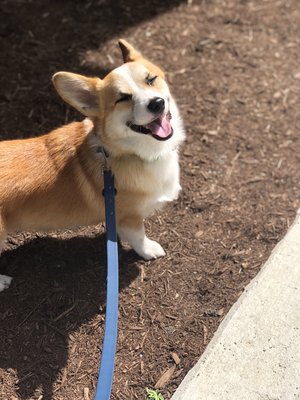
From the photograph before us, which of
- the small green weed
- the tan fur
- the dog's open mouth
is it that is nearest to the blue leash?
Answer: the tan fur

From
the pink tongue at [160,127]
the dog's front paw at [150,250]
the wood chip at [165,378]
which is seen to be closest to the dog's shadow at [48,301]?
the dog's front paw at [150,250]

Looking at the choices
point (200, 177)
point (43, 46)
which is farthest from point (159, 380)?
point (43, 46)

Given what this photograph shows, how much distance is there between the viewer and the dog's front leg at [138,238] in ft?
11.6

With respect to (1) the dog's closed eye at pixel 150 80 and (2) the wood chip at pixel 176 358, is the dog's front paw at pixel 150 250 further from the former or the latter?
(1) the dog's closed eye at pixel 150 80

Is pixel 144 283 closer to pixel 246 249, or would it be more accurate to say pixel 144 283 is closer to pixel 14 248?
pixel 246 249

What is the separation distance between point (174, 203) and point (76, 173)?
1.07 m

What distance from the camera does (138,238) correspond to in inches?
142

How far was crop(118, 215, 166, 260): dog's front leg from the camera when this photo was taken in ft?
11.6

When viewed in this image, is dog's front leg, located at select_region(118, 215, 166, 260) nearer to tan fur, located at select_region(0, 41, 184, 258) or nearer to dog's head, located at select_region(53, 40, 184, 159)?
tan fur, located at select_region(0, 41, 184, 258)

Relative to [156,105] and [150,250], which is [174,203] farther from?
[156,105]

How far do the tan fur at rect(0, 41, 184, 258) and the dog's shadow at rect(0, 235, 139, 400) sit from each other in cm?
38

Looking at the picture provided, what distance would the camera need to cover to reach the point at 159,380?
10.3 feet

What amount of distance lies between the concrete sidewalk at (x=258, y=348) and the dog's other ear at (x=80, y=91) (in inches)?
63.6

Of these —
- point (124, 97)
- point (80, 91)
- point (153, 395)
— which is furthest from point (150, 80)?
point (153, 395)
